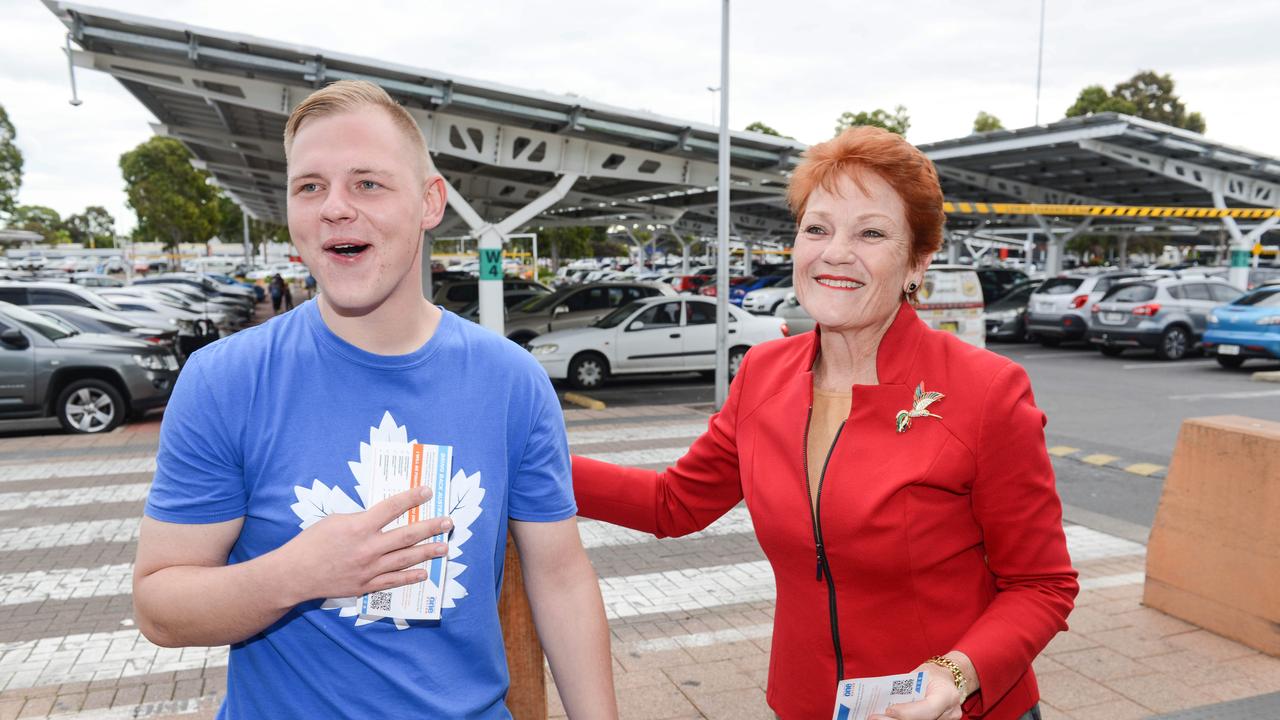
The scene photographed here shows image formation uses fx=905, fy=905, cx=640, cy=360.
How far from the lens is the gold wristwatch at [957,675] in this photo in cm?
178

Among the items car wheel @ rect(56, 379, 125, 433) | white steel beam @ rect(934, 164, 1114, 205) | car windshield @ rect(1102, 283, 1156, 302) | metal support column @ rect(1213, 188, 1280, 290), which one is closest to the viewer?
car wheel @ rect(56, 379, 125, 433)

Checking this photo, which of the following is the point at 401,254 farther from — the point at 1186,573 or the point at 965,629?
the point at 1186,573

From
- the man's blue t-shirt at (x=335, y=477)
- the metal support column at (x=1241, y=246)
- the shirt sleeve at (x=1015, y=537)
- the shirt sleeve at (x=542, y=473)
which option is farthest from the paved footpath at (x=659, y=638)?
the metal support column at (x=1241, y=246)

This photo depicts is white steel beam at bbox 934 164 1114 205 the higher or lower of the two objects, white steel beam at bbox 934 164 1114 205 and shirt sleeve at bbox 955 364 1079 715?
the higher

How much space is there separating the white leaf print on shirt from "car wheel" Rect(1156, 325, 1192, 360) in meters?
20.2

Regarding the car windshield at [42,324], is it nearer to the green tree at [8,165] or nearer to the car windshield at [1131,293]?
the car windshield at [1131,293]

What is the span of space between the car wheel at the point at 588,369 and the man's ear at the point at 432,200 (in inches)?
507

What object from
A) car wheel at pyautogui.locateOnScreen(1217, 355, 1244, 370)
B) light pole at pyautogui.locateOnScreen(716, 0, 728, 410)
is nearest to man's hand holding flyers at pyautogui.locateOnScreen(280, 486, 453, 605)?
light pole at pyautogui.locateOnScreen(716, 0, 728, 410)

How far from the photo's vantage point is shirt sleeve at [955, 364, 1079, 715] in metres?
1.85

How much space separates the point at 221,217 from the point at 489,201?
4309 centimetres

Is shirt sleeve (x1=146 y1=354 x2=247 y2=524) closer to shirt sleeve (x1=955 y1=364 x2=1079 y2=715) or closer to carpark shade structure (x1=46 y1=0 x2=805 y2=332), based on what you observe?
shirt sleeve (x1=955 y1=364 x2=1079 y2=715)

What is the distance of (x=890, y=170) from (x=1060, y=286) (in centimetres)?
2181

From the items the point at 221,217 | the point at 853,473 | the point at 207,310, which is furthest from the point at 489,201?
the point at 221,217

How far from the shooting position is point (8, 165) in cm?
5631
